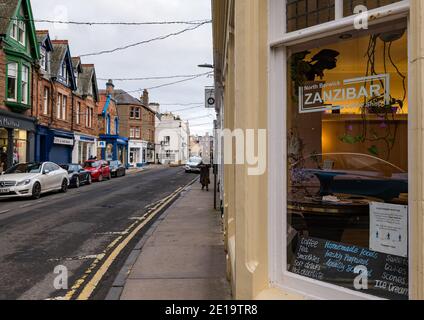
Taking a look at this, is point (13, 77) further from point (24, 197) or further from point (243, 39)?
point (243, 39)

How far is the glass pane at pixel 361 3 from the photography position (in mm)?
2622

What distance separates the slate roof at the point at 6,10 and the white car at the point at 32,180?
9047mm

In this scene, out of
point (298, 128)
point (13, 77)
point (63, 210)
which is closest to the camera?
point (298, 128)

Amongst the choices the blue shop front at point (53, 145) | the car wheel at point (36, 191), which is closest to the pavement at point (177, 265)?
the car wheel at point (36, 191)

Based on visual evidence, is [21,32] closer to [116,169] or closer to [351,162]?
[116,169]

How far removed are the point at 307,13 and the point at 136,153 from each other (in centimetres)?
5992

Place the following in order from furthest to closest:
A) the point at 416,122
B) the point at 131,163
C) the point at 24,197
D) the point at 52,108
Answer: the point at 131,163 < the point at 52,108 < the point at 24,197 < the point at 416,122

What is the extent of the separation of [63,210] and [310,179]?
10870 millimetres

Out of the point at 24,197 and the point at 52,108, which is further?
the point at 52,108

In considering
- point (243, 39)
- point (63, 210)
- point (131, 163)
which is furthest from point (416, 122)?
point (131, 163)

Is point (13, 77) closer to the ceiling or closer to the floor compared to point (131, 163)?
closer to the ceiling

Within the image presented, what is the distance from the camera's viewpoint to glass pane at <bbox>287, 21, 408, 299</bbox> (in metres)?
2.74

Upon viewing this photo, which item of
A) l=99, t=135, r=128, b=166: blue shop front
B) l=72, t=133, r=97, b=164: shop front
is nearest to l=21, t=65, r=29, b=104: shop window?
l=72, t=133, r=97, b=164: shop front
